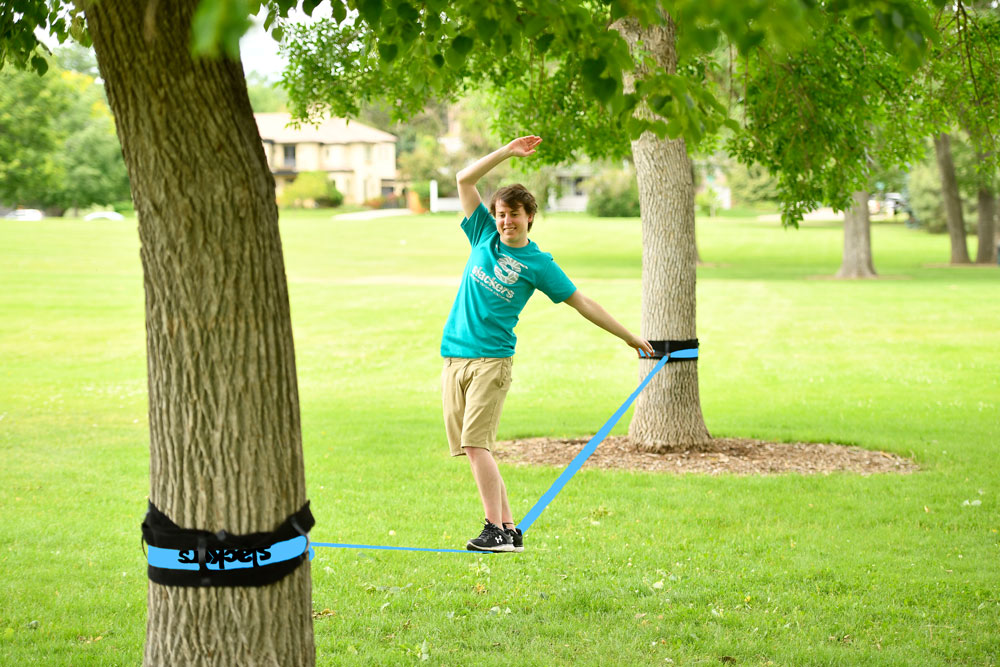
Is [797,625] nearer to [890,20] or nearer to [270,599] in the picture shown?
[270,599]

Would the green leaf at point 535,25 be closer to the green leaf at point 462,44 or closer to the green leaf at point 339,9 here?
the green leaf at point 462,44

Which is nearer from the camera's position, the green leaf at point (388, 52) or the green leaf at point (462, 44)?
the green leaf at point (462, 44)

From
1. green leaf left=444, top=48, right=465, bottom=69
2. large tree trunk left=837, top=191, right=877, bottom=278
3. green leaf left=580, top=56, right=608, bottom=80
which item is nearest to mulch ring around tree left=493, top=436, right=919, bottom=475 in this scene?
green leaf left=444, top=48, right=465, bottom=69

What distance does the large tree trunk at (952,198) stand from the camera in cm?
3924

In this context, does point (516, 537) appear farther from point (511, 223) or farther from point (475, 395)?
point (511, 223)

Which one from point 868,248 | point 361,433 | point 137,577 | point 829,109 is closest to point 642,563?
point 137,577

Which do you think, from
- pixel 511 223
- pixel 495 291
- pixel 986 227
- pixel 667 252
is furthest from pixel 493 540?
pixel 986 227

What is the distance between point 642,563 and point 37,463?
19.8 ft

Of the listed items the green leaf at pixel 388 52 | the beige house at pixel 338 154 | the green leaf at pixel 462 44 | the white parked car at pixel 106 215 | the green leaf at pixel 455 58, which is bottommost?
the green leaf at pixel 455 58

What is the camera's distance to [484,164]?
5055 mm

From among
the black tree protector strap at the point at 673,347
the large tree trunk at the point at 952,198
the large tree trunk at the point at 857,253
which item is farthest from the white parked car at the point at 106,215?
the black tree protector strap at the point at 673,347

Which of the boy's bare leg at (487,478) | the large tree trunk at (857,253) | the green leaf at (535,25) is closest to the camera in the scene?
the green leaf at (535,25)

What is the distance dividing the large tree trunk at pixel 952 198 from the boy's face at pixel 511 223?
35095 mm

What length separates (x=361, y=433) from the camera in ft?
37.6
